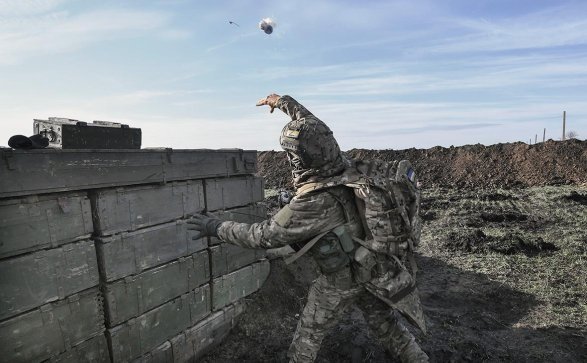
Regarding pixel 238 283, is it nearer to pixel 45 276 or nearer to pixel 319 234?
pixel 319 234

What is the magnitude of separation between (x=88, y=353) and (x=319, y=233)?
6.54 ft

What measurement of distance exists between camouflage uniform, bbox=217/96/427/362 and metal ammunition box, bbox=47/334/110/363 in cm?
124

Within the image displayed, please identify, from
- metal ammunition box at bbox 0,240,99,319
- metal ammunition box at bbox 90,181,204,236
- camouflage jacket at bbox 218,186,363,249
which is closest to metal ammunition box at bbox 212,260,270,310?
metal ammunition box at bbox 90,181,204,236

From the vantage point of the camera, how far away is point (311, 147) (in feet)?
11.1

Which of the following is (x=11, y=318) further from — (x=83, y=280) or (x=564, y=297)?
(x=564, y=297)

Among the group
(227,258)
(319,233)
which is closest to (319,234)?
(319,233)

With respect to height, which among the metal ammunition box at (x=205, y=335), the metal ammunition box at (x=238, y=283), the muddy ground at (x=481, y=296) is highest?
the metal ammunition box at (x=238, y=283)

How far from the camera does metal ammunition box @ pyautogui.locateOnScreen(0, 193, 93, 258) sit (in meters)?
2.68

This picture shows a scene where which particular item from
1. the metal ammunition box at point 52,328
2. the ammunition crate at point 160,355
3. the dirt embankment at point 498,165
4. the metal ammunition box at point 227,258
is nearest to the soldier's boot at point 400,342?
the metal ammunition box at point 227,258

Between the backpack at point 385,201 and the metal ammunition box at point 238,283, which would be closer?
the backpack at point 385,201

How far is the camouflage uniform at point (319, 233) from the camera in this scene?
3.28m

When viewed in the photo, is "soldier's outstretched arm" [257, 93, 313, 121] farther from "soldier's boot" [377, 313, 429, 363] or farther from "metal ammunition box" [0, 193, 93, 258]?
"soldier's boot" [377, 313, 429, 363]

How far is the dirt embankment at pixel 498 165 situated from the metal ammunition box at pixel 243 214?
1586cm

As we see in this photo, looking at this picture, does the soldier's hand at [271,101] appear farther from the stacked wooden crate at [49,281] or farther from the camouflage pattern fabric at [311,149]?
the stacked wooden crate at [49,281]
